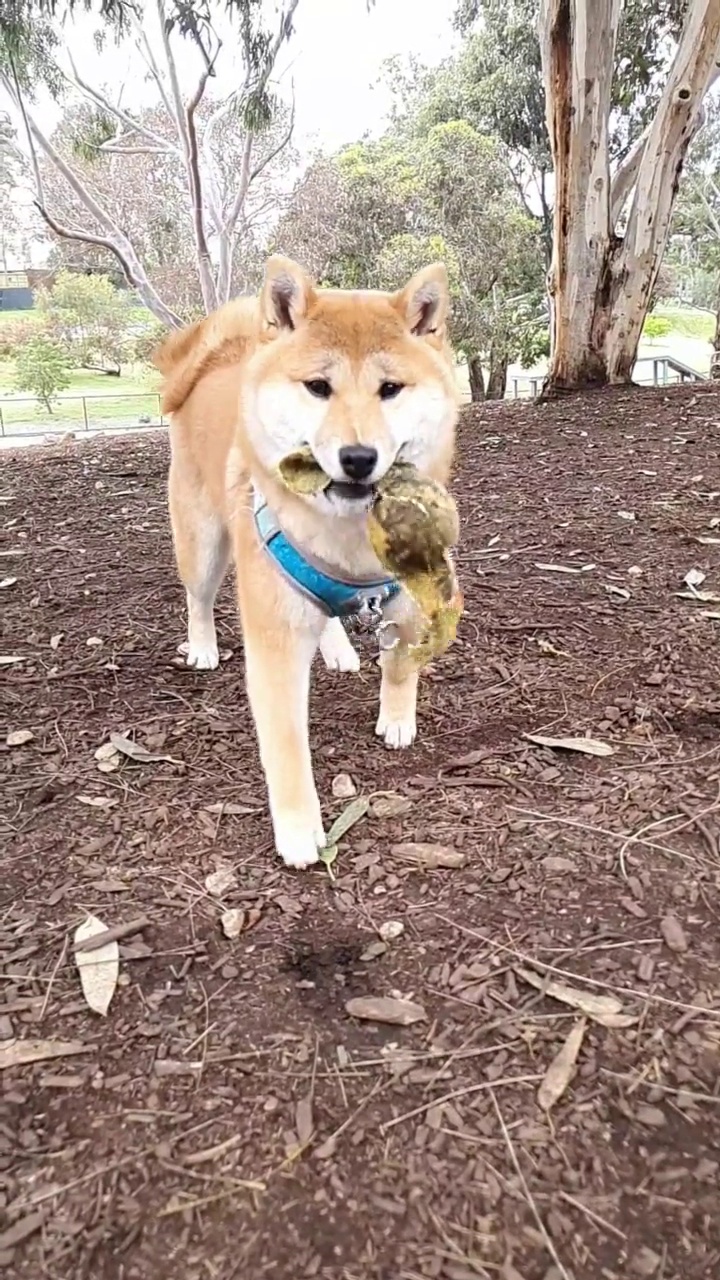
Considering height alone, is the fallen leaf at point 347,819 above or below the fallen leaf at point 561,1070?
below

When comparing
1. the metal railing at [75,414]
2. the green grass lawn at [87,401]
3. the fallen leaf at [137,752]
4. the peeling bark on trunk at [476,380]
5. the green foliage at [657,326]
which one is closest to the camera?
the fallen leaf at [137,752]

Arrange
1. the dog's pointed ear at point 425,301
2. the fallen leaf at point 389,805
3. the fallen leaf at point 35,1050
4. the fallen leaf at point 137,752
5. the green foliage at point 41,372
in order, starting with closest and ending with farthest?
the fallen leaf at point 35,1050 → the dog's pointed ear at point 425,301 → the fallen leaf at point 389,805 → the fallen leaf at point 137,752 → the green foliage at point 41,372

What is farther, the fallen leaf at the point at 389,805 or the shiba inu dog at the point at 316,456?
the fallen leaf at the point at 389,805

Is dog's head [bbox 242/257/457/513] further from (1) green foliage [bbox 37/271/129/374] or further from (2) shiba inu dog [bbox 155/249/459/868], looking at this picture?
(1) green foliage [bbox 37/271/129/374]

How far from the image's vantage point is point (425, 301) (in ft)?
7.96

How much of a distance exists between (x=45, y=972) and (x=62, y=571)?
3.01m

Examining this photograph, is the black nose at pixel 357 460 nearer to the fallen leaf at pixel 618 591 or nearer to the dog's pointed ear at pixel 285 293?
the dog's pointed ear at pixel 285 293

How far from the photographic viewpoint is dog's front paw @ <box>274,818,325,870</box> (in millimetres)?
2301

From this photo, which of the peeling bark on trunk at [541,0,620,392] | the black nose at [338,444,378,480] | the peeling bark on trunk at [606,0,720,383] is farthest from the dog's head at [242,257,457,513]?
the peeling bark on trunk at [606,0,720,383]

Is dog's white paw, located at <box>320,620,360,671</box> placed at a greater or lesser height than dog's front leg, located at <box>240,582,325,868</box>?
lesser

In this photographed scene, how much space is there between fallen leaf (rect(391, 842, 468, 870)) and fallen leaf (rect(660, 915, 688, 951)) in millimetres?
491

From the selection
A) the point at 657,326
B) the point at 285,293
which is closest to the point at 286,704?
the point at 285,293

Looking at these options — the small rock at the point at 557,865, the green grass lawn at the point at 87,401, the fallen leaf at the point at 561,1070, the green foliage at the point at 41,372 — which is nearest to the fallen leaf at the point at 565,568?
the small rock at the point at 557,865

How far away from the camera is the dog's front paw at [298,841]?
2.30m
